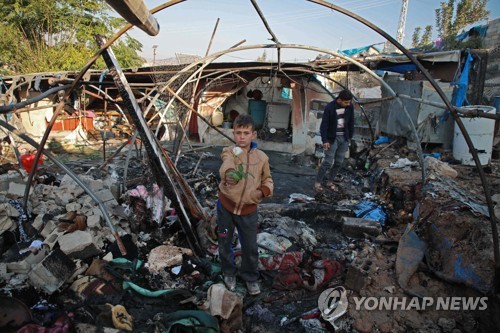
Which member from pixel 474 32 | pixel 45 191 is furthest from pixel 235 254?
pixel 474 32

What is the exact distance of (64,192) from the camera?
14.7 ft

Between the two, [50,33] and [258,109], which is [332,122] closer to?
[258,109]

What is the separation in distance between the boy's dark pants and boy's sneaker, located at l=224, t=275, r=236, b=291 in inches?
1.6

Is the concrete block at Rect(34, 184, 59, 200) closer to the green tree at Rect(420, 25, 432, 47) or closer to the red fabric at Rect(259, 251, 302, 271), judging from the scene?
the red fabric at Rect(259, 251, 302, 271)

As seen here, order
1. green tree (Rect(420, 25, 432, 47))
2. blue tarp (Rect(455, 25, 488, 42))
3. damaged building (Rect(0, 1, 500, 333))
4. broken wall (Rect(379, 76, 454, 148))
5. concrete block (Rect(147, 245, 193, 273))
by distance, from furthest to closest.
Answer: green tree (Rect(420, 25, 432, 47)) → blue tarp (Rect(455, 25, 488, 42)) → broken wall (Rect(379, 76, 454, 148)) → concrete block (Rect(147, 245, 193, 273)) → damaged building (Rect(0, 1, 500, 333))

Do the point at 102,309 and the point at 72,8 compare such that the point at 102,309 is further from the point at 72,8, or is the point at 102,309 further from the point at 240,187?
the point at 72,8

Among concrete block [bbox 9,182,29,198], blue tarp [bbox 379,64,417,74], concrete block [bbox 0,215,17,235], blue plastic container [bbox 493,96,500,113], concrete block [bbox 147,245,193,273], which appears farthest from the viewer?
blue plastic container [bbox 493,96,500,113]

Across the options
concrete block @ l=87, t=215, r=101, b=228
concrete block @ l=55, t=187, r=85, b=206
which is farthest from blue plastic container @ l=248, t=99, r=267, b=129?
concrete block @ l=87, t=215, r=101, b=228

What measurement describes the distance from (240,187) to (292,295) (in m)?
1.32

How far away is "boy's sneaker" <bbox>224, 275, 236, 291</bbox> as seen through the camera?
3076 millimetres

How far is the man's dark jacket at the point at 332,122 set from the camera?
6133 mm

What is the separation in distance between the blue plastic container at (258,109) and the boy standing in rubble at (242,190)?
431 inches

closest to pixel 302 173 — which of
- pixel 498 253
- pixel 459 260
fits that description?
pixel 459 260

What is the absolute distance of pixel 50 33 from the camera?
16500 mm
